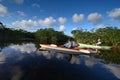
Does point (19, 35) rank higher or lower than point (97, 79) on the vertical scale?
higher

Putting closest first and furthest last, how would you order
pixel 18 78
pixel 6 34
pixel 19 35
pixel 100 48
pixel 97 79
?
pixel 18 78, pixel 97 79, pixel 100 48, pixel 6 34, pixel 19 35

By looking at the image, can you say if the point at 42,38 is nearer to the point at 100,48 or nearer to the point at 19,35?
the point at 19,35

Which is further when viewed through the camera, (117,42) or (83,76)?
(117,42)

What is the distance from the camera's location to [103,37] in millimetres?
69250

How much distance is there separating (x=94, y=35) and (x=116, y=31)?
9.20 metres

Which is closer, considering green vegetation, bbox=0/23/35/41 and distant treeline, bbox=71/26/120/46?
distant treeline, bbox=71/26/120/46

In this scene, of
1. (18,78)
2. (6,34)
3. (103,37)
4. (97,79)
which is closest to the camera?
(18,78)

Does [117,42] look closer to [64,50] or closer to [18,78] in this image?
[64,50]

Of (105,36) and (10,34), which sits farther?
(10,34)

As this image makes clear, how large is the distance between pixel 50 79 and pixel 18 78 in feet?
7.59

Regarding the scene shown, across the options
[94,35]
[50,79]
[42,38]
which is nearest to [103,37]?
[94,35]

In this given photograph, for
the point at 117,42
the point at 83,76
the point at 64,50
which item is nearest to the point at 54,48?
the point at 64,50

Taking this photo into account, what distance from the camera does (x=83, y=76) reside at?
538 inches

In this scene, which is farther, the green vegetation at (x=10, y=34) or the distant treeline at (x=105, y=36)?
the green vegetation at (x=10, y=34)
